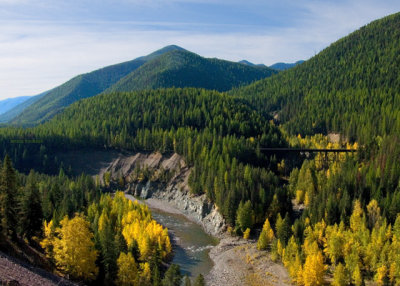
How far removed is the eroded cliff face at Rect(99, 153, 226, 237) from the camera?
386 feet

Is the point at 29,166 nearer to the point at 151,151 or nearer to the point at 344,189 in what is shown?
the point at 151,151

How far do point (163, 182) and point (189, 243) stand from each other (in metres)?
51.3

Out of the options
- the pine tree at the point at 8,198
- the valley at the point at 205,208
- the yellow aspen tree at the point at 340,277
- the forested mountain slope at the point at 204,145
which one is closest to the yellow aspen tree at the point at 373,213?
the valley at the point at 205,208

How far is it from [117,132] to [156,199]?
2191 inches

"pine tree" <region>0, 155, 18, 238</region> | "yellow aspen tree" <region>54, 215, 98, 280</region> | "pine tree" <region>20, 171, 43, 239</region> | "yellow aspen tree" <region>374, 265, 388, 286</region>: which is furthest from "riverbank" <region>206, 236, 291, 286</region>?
"pine tree" <region>0, 155, 18, 238</region>

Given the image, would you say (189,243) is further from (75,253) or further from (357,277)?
(357,277)

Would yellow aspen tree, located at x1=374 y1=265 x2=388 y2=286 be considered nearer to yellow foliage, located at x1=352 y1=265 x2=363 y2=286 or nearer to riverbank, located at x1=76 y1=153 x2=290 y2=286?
yellow foliage, located at x1=352 y1=265 x2=363 y2=286

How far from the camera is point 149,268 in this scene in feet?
232

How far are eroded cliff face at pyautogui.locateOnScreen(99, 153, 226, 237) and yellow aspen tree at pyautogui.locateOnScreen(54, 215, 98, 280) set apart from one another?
48.0 metres

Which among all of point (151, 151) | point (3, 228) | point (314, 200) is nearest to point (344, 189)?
point (314, 200)

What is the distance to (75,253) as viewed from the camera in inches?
2452

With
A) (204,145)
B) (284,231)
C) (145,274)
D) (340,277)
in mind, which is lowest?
(340,277)

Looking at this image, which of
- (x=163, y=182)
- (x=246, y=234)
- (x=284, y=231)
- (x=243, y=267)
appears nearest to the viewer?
(x=243, y=267)

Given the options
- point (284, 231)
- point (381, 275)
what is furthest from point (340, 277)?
point (284, 231)
